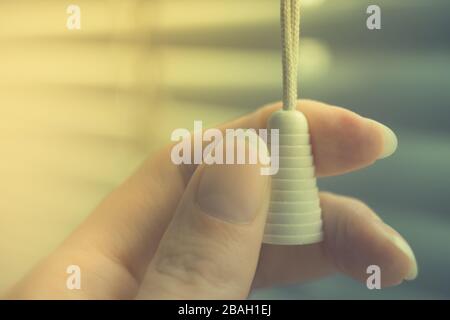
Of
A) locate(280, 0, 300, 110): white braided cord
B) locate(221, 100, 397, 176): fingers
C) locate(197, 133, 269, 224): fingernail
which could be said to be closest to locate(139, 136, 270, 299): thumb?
locate(197, 133, 269, 224): fingernail

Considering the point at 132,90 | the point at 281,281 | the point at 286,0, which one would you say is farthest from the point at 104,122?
the point at 286,0

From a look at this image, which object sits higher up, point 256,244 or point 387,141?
point 387,141

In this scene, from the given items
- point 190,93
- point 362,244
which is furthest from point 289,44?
point 190,93

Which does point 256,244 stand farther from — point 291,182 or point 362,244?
point 362,244

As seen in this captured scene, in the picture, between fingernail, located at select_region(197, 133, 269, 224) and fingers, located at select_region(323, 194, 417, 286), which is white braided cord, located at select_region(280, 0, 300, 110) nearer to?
fingernail, located at select_region(197, 133, 269, 224)

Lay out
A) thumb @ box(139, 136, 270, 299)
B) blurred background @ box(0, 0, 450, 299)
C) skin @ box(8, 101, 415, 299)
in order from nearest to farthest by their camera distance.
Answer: thumb @ box(139, 136, 270, 299), skin @ box(8, 101, 415, 299), blurred background @ box(0, 0, 450, 299)

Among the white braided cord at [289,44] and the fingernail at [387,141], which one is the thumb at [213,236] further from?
the fingernail at [387,141]

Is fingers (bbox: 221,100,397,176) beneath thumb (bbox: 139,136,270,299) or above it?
above
